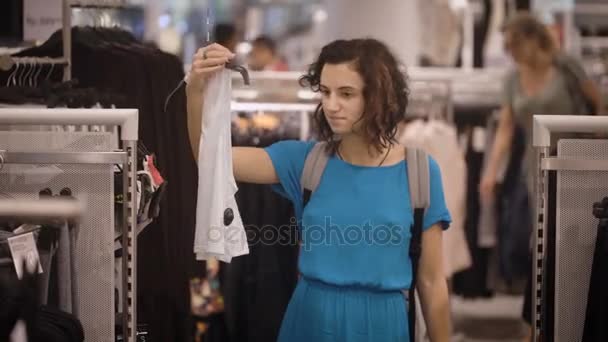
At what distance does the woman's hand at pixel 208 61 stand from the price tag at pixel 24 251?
1.87 ft

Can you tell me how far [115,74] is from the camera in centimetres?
318

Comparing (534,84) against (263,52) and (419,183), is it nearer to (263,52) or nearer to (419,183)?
(263,52)

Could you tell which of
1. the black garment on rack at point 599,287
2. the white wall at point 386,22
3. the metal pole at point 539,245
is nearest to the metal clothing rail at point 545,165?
the metal pole at point 539,245

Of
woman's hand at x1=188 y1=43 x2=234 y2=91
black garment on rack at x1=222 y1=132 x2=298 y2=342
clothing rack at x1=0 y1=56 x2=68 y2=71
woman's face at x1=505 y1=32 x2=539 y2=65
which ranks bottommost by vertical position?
black garment on rack at x1=222 y1=132 x2=298 y2=342

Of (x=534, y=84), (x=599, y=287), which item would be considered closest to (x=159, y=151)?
(x=599, y=287)

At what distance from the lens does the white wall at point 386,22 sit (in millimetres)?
6137

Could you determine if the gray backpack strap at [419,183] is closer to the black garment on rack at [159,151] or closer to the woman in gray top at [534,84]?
the black garment on rack at [159,151]

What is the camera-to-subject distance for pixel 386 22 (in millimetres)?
6148

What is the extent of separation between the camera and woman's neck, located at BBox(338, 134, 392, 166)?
2.70 m

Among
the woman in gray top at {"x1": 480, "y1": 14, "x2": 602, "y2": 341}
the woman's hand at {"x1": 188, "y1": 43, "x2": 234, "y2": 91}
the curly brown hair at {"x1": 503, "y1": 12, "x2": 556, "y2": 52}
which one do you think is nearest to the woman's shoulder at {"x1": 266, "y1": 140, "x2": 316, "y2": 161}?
the woman's hand at {"x1": 188, "y1": 43, "x2": 234, "y2": 91}

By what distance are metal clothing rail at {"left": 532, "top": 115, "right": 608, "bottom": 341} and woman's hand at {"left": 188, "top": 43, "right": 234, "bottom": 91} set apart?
2.69 ft

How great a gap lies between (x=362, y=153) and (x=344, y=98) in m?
0.17

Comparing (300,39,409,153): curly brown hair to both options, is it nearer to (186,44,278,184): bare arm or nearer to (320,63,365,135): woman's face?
(320,63,365,135): woman's face

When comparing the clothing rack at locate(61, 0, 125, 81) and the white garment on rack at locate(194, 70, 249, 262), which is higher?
the clothing rack at locate(61, 0, 125, 81)
